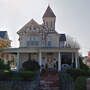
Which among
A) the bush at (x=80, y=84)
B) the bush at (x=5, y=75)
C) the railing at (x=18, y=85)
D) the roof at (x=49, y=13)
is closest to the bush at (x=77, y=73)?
the bush at (x=80, y=84)

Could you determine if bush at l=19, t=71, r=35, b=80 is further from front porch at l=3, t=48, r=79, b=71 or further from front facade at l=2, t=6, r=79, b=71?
front facade at l=2, t=6, r=79, b=71

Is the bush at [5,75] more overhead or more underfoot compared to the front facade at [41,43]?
more underfoot

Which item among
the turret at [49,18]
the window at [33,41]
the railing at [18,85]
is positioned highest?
the turret at [49,18]

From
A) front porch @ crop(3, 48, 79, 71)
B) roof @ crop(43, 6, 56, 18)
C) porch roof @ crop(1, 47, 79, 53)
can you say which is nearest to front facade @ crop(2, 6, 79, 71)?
front porch @ crop(3, 48, 79, 71)

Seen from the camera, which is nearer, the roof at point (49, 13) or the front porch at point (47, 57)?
the front porch at point (47, 57)

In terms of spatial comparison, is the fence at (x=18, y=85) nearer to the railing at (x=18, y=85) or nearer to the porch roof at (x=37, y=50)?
the railing at (x=18, y=85)

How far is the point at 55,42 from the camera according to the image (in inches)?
1809

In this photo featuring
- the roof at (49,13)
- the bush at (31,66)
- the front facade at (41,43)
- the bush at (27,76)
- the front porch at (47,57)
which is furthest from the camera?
the roof at (49,13)

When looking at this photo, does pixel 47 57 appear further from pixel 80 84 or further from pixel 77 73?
pixel 80 84

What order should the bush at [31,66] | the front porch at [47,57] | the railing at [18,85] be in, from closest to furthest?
the railing at [18,85], the bush at [31,66], the front porch at [47,57]

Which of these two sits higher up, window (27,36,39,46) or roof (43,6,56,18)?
roof (43,6,56,18)

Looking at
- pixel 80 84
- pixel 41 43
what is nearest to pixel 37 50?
pixel 41 43

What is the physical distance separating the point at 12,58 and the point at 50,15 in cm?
1083

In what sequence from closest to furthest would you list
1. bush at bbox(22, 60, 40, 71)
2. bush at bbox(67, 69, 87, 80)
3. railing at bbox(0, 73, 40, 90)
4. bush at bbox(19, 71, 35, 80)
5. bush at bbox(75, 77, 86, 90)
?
railing at bbox(0, 73, 40, 90), bush at bbox(75, 77, 86, 90), bush at bbox(19, 71, 35, 80), bush at bbox(67, 69, 87, 80), bush at bbox(22, 60, 40, 71)
